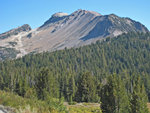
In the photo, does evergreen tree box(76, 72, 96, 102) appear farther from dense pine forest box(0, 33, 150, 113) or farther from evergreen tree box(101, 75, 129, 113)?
evergreen tree box(101, 75, 129, 113)

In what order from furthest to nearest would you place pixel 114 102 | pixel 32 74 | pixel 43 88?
pixel 32 74 < pixel 43 88 < pixel 114 102

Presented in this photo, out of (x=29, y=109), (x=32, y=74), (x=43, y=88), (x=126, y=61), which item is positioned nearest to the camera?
(x=29, y=109)

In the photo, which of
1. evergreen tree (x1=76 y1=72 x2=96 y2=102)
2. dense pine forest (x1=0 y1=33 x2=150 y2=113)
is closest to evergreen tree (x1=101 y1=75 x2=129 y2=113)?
dense pine forest (x1=0 y1=33 x2=150 y2=113)

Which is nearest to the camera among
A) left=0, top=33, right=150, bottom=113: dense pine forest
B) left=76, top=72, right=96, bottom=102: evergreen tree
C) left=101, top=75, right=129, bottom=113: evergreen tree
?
left=101, top=75, right=129, bottom=113: evergreen tree

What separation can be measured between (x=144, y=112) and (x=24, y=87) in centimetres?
5291

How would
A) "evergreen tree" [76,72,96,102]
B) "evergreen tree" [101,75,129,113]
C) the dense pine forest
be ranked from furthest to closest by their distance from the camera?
"evergreen tree" [76,72,96,102] < the dense pine forest < "evergreen tree" [101,75,129,113]

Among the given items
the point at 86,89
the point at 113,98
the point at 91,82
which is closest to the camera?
the point at 113,98

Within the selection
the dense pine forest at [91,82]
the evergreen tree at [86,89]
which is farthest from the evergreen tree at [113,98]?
the evergreen tree at [86,89]

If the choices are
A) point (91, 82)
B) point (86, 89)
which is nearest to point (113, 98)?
point (86, 89)

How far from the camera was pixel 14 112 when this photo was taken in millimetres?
11062

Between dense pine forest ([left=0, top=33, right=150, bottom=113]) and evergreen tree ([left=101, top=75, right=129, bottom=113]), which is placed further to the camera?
dense pine forest ([left=0, top=33, right=150, bottom=113])

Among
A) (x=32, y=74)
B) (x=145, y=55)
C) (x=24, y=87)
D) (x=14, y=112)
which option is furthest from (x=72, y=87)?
(x=145, y=55)

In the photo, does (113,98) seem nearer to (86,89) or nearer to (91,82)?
(86,89)

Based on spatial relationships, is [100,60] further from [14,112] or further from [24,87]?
[14,112]
